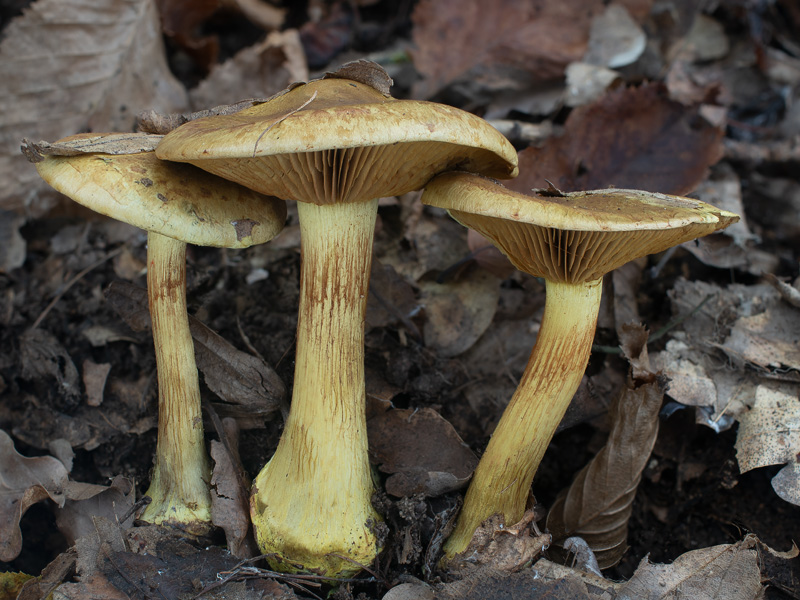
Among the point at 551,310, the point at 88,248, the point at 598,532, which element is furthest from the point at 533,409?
the point at 88,248

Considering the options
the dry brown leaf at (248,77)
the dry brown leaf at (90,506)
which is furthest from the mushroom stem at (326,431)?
the dry brown leaf at (248,77)

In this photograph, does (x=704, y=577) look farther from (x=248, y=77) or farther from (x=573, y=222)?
(x=248, y=77)

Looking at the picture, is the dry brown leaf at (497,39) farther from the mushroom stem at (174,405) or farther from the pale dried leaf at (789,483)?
the pale dried leaf at (789,483)

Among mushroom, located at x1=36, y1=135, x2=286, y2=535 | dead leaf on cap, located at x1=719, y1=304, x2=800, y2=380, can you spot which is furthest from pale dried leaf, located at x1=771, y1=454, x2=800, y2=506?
mushroom, located at x1=36, y1=135, x2=286, y2=535

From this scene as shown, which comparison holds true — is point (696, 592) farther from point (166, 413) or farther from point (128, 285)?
point (128, 285)

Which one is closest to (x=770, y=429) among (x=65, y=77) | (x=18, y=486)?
(x=18, y=486)

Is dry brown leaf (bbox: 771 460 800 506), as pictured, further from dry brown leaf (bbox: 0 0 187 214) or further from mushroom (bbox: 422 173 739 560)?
dry brown leaf (bbox: 0 0 187 214)
